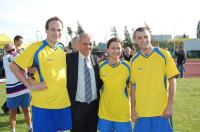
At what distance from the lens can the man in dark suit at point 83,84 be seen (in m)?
4.86

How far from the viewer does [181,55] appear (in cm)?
2050

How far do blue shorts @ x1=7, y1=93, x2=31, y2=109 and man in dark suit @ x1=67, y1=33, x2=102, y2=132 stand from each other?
2.31 meters

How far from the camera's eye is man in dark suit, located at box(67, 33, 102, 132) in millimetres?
4855

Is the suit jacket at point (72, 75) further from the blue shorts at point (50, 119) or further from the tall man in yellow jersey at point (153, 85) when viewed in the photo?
the tall man in yellow jersey at point (153, 85)

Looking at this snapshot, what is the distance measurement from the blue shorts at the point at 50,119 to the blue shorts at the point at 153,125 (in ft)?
3.39

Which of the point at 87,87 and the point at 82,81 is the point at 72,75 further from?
the point at 87,87

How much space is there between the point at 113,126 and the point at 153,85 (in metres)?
0.95

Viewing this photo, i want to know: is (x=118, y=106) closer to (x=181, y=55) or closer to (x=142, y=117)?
(x=142, y=117)

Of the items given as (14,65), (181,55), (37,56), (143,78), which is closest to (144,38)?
(143,78)

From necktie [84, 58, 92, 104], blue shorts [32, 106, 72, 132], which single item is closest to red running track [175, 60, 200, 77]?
necktie [84, 58, 92, 104]

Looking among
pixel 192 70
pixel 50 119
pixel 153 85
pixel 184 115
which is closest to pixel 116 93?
pixel 153 85

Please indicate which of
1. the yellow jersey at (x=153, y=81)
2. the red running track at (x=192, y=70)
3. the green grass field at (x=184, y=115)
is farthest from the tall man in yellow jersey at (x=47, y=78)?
the red running track at (x=192, y=70)

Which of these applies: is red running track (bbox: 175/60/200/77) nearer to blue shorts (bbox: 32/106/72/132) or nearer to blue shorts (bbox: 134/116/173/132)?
blue shorts (bbox: 134/116/173/132)

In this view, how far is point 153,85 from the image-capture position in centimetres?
462
